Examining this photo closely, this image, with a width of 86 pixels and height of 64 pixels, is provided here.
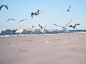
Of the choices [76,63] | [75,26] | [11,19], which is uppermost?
[11,19]

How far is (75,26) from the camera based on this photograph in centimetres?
1555

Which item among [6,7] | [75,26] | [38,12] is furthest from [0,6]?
[75,26]

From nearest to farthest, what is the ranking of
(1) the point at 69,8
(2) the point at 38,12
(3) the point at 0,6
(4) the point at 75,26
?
(3) the point at 0,6
(2) the point at 38,12
(1) the point at 69,8
(4) the point at 75,26

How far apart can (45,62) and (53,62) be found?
0.14 metres

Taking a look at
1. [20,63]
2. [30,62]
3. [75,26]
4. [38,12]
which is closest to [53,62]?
[30,62]

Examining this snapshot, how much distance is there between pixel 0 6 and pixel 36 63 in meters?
9.67

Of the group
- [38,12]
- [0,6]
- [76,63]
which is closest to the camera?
[76,63]

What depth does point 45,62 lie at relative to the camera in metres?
1.50

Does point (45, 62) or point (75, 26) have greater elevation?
point (75, 26)

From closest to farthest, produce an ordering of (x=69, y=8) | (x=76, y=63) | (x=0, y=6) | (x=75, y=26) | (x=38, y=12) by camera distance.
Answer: (x=76, y=63)
(x=0, y=6)
(x=38, y=12)
(x=69, y=8)
(x=75, y=26)

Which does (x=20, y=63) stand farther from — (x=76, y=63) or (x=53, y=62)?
A: (x=76, y=63)

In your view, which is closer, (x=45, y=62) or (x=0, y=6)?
(x=45, y=62)

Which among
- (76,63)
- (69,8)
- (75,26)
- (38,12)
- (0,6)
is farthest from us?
(75,26)

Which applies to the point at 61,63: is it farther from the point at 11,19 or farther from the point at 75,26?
the point at 75,26
